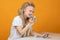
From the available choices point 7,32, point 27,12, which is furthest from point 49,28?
point 27,12

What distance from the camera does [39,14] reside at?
7.96 feet

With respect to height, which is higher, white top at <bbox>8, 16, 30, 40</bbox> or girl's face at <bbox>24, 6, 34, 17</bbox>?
girl's face at <bbox>24, 6, 34, 17</bbox>

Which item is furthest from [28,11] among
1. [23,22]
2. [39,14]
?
[39,14]

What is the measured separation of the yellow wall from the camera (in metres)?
2.32

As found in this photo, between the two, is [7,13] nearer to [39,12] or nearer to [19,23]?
[39,12]

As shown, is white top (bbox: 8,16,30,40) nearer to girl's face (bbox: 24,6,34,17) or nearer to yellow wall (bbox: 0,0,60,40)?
girl's face (bbox: 24,6,34,17)

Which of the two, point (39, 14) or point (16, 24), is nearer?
point (16, 24)

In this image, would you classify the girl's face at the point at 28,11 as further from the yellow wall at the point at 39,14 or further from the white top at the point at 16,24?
the yellow wall at the point at 39,14

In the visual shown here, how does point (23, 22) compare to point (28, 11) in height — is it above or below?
below

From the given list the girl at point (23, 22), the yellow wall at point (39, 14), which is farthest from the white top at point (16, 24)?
the yellow wall at point (39, 14)

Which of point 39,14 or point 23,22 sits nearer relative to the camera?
point 23,22

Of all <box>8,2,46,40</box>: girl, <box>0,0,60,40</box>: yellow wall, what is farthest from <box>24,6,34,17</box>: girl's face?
<box>0,0,60,40</box>: yellow wall

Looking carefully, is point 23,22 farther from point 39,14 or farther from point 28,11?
point 39,14

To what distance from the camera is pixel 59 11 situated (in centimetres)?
247
